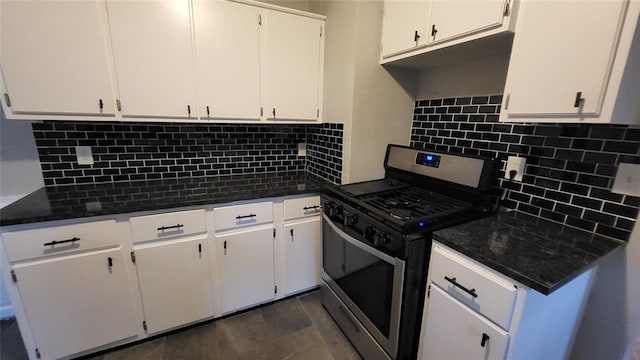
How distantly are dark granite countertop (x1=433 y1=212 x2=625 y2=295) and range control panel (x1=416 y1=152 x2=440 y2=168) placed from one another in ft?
1.53

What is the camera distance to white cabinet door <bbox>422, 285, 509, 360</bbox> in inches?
39.2

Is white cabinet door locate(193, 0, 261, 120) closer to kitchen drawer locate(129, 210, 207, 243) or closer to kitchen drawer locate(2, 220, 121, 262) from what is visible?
kitchen drawer locate(129, 210, 207, 243)

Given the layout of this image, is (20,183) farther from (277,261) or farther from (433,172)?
(433,172)

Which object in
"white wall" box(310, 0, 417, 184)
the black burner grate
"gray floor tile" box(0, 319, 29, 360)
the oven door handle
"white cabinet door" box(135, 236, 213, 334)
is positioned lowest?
"gray floor tile" box(0, 319, 29, 360)

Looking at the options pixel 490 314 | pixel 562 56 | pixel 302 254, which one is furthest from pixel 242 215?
pixel 562 56

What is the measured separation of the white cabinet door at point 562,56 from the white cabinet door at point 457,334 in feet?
2.82

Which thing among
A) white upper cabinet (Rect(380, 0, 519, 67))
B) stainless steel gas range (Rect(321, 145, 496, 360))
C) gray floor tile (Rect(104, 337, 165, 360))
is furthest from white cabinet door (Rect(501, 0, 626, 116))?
gray floor tile (Rect(104, 337, 165, 360))

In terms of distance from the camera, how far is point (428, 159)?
1744 millimetres

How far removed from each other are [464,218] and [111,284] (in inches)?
77.0

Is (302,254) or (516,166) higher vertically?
(516,166)

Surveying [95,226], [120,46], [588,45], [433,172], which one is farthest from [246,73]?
[588,45]

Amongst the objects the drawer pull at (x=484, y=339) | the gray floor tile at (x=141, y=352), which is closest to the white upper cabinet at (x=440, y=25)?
the drawer pull at (x=484, y=339)

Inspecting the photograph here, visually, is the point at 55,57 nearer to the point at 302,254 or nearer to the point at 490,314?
the point at 302,254

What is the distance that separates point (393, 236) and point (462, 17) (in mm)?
1082
